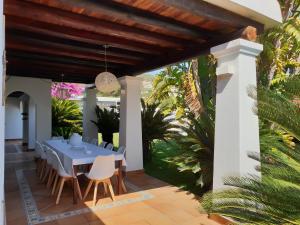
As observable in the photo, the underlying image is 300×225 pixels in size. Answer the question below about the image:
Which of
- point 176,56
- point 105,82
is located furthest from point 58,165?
point 176,56

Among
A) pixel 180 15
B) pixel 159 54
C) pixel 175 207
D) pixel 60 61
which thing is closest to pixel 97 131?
pixel 60 61

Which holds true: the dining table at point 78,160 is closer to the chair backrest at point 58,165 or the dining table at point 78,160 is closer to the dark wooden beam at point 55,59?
the chair backrest at point 58,165

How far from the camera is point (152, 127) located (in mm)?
8492

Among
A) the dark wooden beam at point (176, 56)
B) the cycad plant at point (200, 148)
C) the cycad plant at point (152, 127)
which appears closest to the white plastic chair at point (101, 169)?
the cycad plant at point (200, 148)

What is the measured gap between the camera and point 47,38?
4.77 meters

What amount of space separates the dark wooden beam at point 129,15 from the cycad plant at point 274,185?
2226 millimetres

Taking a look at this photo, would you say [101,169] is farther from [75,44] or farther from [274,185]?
[274,185]

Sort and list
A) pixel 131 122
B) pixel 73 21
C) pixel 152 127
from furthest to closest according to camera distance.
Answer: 1. pixel 152 127
2. pixel 131 122
3. pixel 73 21

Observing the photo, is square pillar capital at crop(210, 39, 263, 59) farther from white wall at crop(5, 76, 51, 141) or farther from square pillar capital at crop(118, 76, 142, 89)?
white wall at crop(5, 76, 51, 141)

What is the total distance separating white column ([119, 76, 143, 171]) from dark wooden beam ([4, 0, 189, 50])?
99.0 inches

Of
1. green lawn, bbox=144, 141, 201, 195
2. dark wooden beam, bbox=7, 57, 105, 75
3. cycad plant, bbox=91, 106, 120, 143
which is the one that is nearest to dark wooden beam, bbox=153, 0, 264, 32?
green lawn, bbox=144, 141, 201, 195

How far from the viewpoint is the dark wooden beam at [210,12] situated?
3.36 m

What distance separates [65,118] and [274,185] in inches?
422

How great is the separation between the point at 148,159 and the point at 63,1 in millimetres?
6451
